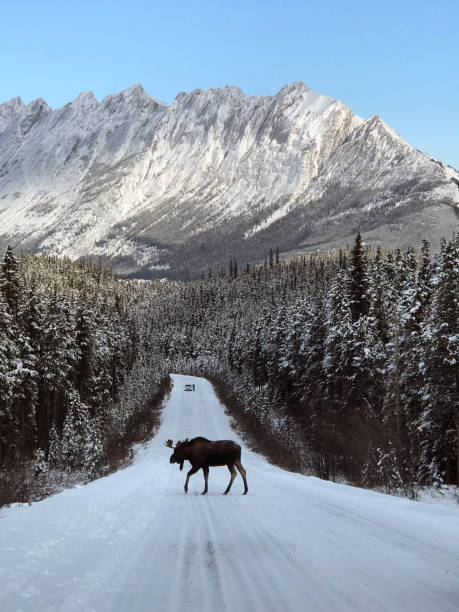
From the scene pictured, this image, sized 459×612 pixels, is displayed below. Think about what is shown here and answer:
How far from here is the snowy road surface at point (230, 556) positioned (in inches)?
182

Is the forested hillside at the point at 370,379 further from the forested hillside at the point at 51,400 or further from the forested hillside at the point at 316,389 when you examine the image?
the forested hillside at the point at 51,400

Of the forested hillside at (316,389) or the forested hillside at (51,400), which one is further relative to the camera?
the forested hillside at (51,400)

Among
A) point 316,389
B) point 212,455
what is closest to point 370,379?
point 316,389

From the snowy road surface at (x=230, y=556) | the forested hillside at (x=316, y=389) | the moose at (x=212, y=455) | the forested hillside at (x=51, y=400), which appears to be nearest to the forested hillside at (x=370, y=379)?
the forested hillside at (x=316, y=389)

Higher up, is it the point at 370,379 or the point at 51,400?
the point at 370,379

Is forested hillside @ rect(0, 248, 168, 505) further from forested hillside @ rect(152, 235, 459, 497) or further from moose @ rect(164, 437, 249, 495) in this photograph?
forested hillside @ rect(152, 235, 459, 497)

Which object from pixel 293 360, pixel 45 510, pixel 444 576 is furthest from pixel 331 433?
pixel 444 576

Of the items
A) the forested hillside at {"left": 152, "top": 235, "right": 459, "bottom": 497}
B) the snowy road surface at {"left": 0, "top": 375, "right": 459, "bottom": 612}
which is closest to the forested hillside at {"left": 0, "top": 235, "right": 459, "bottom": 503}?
the forested hillside at {"left": 152, "top": 235, "right": 459, "bottom": 497}

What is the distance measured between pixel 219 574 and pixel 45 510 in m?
5.20

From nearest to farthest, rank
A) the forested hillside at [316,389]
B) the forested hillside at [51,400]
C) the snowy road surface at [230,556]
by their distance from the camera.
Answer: the snowy road surface at [230,556], the forested hillside at [316,389], the forested hillside at [51,400]

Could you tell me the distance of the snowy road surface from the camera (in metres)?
4.62

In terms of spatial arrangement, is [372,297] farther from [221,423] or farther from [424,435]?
[221,423]

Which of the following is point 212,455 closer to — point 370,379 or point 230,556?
point 230,556

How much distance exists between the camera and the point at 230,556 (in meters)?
6.29
